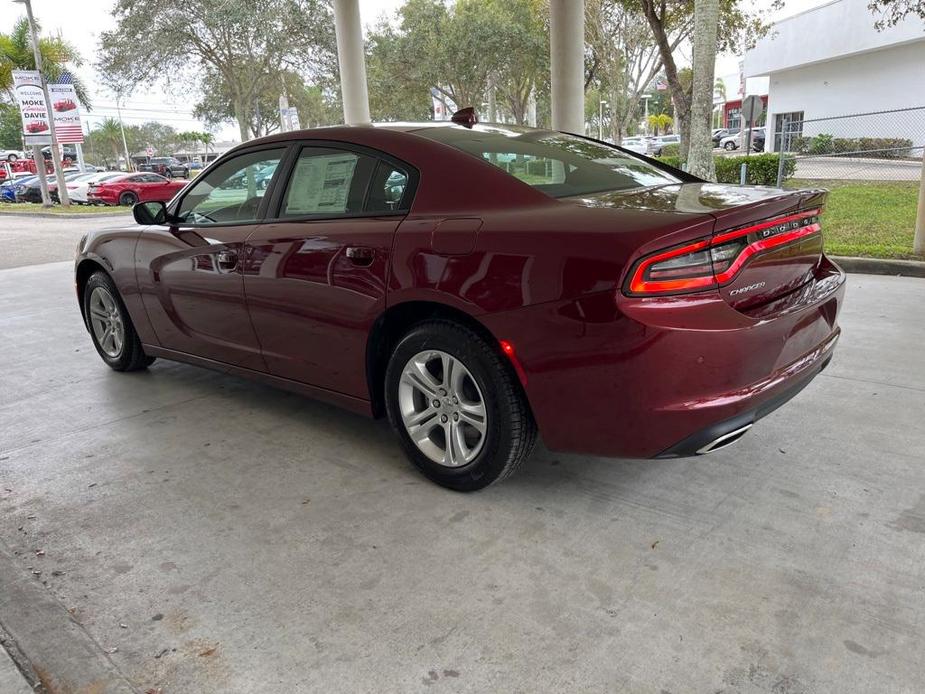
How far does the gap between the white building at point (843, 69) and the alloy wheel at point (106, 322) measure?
81.7 ft

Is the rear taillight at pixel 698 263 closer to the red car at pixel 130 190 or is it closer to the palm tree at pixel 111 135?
the red car at pixel 130 190

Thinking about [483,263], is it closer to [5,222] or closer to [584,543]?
[584,543]

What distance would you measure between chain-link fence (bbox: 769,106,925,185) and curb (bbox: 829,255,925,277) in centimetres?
291

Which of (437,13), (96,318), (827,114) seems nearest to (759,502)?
(96,318)

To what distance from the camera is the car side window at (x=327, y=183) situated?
11.2ft

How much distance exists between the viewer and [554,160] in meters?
3.41

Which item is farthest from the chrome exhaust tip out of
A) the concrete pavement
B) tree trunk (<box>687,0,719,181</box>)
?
tree trunk (<box>687,0,719,181</box>)

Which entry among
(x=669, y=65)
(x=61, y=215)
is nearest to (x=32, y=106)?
(x=61, y=215)

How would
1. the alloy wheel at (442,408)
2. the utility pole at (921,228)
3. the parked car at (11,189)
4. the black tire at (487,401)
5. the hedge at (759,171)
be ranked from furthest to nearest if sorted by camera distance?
the parked car at (11,189) → the hedge at (759,171) → the utility pole at (921,228) → the alloy wheel at (442,408) → the black tire at (487,401)

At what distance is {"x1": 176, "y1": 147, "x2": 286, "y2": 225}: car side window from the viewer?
12.7 ft

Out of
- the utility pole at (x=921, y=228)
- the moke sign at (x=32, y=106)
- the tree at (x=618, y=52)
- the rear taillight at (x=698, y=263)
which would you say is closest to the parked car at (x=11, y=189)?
the moke sign at (x=32, y=106)

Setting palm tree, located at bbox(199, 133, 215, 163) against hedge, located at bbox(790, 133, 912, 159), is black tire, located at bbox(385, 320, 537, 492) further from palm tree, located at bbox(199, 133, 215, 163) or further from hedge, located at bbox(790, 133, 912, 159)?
palm tree, located at bbox(199, 133, 215, 163)

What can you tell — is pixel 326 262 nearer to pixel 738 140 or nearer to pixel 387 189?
pixel 387 189

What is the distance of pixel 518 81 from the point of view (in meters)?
31.2
